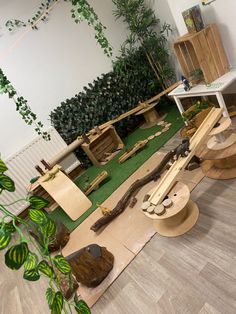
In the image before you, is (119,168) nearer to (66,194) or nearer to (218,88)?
(66,194)

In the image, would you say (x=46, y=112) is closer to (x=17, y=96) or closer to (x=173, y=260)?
(x=17, y=96)

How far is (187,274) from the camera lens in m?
1.89

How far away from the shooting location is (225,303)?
160cm

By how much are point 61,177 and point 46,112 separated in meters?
1.39

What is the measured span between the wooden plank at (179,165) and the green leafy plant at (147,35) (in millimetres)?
2290

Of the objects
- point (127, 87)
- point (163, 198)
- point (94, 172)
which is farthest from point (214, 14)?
point (94, 172)

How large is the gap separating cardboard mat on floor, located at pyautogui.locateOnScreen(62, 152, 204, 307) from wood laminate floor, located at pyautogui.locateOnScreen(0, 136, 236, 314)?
8cm

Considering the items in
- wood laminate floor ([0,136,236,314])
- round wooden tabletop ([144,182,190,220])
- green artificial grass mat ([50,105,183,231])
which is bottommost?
wood laminate floor ([0,136,236,314])

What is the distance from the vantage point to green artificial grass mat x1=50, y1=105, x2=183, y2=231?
337 centimetres

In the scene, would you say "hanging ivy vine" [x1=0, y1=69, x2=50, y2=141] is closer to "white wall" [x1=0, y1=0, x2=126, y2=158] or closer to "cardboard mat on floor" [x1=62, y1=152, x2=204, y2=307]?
"white wall" [x1=0, y1=0, x2=126, y2=158]

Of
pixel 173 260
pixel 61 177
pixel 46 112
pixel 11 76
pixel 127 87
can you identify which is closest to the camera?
pixel 173 260

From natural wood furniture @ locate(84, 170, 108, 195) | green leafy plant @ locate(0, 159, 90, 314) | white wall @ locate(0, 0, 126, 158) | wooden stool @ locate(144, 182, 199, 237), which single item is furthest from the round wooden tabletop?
white wall @ locate(0, 0, 126, 158)

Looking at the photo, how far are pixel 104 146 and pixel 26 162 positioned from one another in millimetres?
1309

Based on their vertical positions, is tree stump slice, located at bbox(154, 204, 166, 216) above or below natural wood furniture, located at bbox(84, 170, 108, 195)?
above
